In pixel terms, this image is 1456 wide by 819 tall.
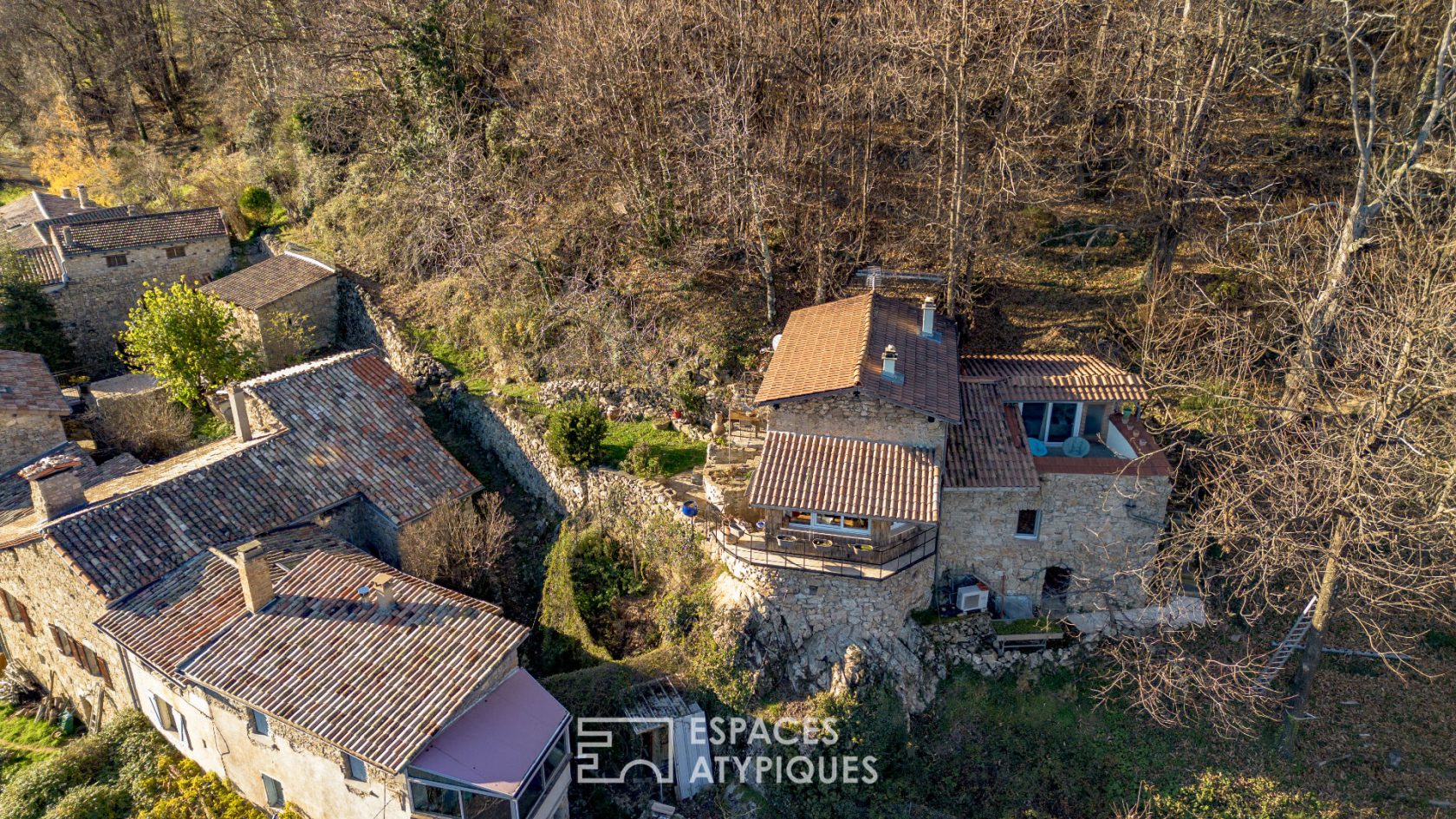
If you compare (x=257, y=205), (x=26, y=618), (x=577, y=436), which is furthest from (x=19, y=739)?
(x=257, y=205)

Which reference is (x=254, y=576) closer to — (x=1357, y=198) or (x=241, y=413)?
(x=241, y=413)

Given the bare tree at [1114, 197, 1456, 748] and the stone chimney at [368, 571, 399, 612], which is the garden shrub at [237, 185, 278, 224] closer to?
the stone chimney at [368, 571, 399, 612]

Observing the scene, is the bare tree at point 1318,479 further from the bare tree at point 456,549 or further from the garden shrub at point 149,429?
the garden shrub at point 149,429

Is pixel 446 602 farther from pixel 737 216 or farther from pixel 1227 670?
pixel 1227 670

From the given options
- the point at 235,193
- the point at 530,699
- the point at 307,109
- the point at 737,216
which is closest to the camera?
the point at 530,699

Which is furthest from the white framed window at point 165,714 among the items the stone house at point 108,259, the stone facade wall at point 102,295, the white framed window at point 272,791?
the stone facade wall at point 102,295

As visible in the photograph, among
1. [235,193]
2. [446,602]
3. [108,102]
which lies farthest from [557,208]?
[108,102]
